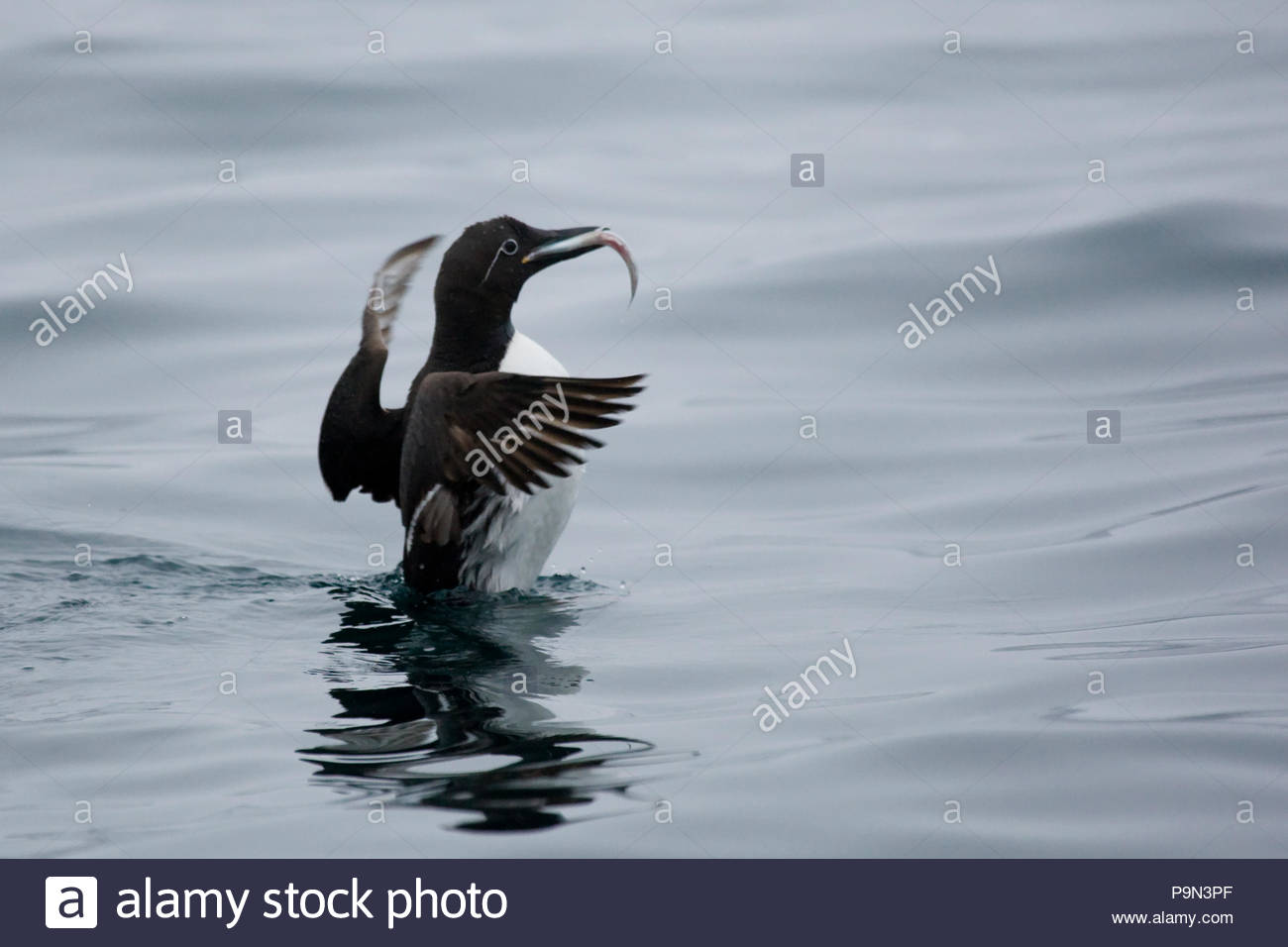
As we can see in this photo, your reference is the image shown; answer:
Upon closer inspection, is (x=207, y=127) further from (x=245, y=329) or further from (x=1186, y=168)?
(x=1186, y=168)

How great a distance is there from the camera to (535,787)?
16.2 feet

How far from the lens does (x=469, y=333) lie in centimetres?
710

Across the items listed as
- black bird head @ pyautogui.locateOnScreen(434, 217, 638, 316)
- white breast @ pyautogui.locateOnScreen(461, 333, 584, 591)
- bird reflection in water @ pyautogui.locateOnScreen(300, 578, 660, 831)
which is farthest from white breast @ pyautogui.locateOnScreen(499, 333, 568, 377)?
bird reflection in water @ pyautogui.locateOnScreen(300, 578, 660, 831)

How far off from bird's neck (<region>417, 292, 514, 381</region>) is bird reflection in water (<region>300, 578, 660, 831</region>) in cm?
98

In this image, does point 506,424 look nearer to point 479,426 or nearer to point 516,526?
point 479,426

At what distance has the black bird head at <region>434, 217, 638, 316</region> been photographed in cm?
709

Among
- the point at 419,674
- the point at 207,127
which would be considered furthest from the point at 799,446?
the point at 207,127

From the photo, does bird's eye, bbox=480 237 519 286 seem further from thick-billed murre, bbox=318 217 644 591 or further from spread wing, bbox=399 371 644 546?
spread wing, bbox=399 371 644 546

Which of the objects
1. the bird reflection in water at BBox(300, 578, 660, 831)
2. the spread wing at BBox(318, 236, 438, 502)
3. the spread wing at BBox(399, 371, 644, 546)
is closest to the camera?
the bird reflection in water at BBox(300, 578, 660, 831)

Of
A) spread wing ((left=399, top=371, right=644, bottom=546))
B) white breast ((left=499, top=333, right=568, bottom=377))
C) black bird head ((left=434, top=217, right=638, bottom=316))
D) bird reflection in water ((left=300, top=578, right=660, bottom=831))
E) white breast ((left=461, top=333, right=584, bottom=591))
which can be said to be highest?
black bird head ((left=434, top=217, right=638, bottom=316))

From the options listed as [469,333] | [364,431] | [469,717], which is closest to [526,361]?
[469,333]

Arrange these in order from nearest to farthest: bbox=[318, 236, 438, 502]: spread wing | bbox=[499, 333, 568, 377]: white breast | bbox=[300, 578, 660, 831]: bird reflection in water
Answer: bbox=[300, 578, 660, 831]: bird reflection in water < bbox=[499, 333, 568, 377]: white breast < bbox=[318, 236, 438, 502]: spread wing

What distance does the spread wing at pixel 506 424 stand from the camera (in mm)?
6352

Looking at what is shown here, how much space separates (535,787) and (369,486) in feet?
9.85
